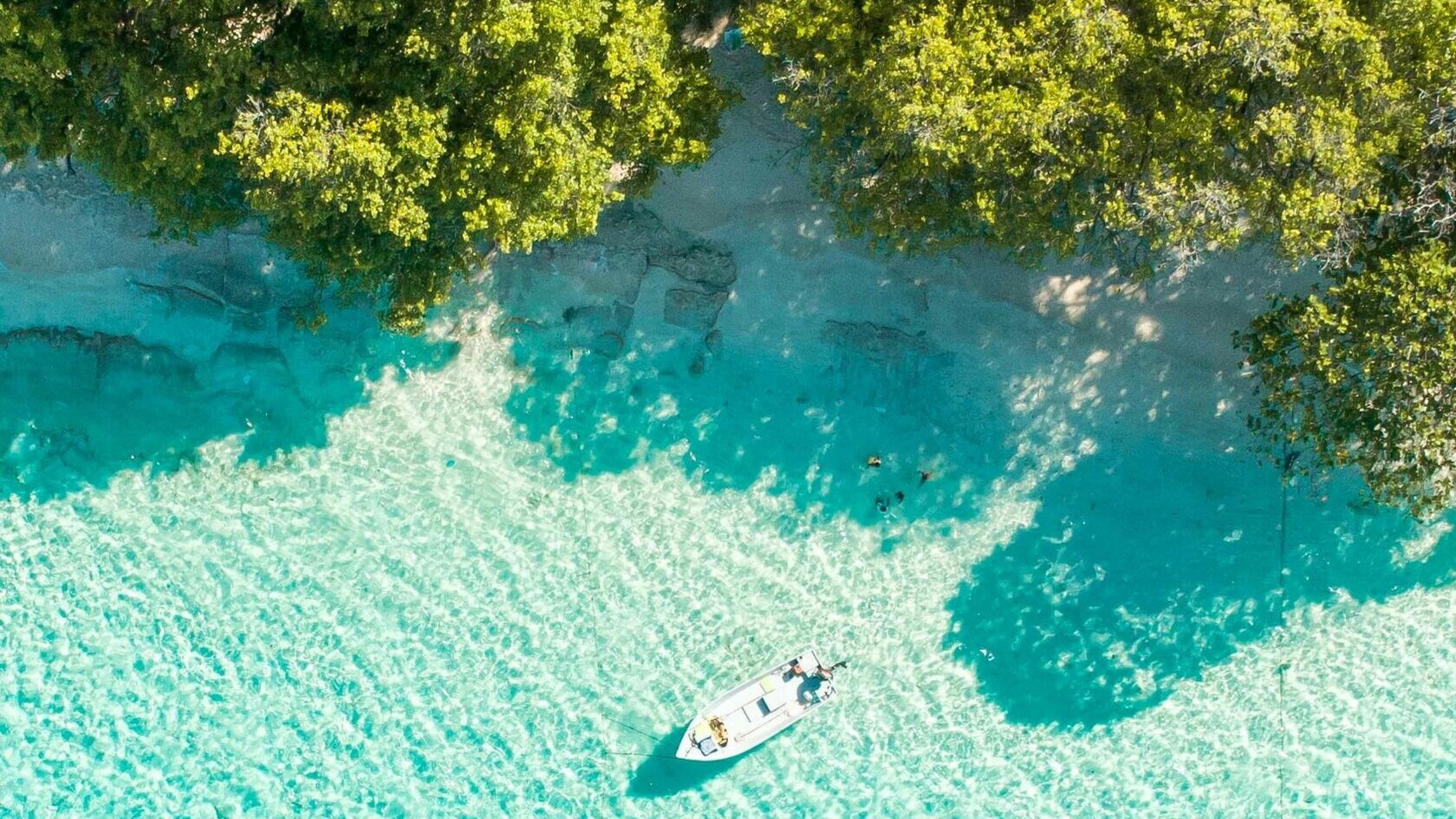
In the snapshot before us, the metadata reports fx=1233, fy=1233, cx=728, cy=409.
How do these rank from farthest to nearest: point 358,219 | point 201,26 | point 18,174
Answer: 1. point 18,174
2. point 358,219
3. point 201,26

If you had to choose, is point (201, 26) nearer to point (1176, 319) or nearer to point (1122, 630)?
point (1176, 319)

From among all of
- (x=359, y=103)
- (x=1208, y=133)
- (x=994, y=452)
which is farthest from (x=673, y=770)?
(x=1208, y=133)

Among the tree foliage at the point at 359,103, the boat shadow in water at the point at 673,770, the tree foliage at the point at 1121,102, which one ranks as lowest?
the boat shadow in water at the point at 673,770

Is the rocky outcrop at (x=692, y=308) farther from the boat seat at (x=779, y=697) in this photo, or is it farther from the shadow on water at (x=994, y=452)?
the boat seat at (x=779, y=697)

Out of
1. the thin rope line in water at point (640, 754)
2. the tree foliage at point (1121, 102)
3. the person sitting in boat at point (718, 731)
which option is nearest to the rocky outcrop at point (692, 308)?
the tree foliage at point (1121, 102)

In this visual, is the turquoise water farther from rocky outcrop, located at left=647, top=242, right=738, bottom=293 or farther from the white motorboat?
the white motorboat

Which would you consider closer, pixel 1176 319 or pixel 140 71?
pixel 140 71

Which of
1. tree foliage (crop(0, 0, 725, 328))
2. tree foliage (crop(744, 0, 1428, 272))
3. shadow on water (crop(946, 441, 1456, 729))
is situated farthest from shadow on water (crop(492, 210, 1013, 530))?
tree foliage (crop(744, 0, 1428, 272))

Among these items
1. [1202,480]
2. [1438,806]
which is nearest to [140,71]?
[1202,480]
